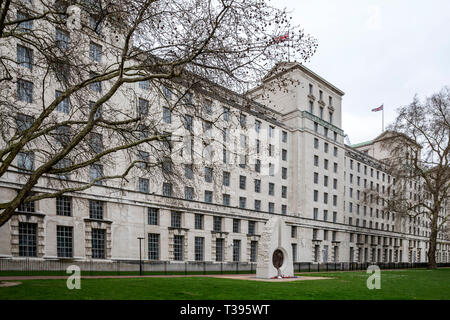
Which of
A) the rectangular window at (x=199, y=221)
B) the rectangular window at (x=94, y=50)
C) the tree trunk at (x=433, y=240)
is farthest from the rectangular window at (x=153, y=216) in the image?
the tree trunk at (x=433, y=240)

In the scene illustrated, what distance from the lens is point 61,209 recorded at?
30.3 meters

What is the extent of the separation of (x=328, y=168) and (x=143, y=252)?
3919 cm

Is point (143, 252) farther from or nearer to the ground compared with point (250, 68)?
nearer to the ground

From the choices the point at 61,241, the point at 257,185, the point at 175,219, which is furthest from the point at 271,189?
the point at 61,241

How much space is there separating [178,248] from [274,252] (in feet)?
54.4

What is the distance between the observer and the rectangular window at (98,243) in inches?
1271

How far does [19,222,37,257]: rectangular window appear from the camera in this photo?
90.6 ft

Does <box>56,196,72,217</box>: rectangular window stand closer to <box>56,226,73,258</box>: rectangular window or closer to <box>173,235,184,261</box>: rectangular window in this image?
<box>56,226,73,258</box>: rectangular window

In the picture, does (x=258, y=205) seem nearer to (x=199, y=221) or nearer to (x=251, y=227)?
(x=251, y=227)

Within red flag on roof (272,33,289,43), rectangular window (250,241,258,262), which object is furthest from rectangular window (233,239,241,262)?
red flag on roof (272,33,289,43)

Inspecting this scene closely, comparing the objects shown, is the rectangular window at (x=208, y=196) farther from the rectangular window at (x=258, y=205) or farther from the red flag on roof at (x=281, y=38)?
the red flag on roof at (x=281, y=38)

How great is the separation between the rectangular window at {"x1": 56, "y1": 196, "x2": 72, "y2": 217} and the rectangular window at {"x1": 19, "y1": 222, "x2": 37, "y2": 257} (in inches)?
88.7

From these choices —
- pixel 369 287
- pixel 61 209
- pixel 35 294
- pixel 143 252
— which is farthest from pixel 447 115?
pixel 35 294
